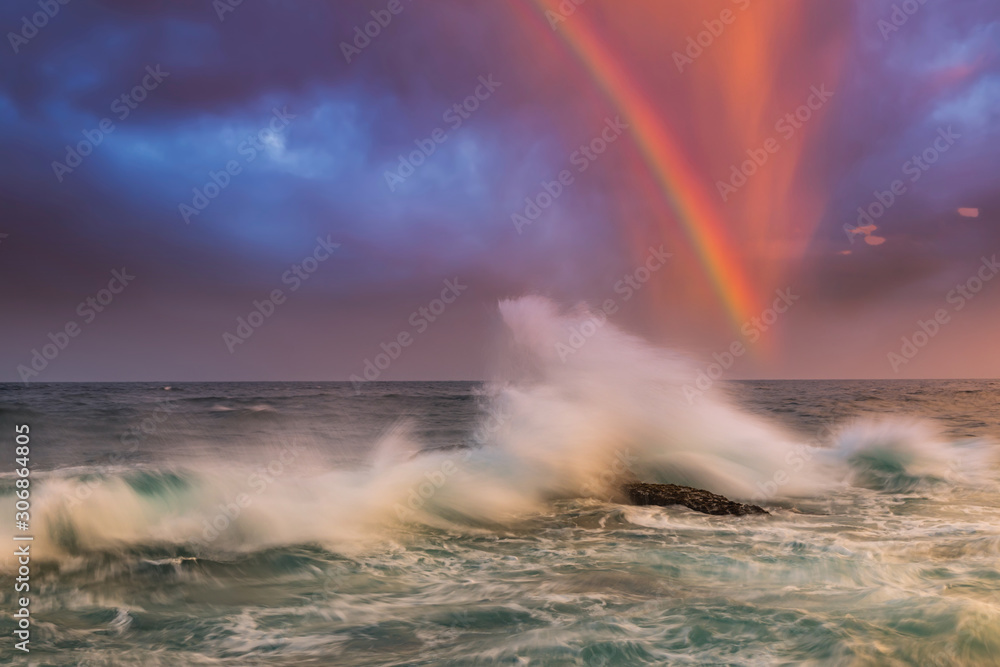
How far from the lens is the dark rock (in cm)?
1127

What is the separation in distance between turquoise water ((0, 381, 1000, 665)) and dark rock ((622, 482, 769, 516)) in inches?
20.0

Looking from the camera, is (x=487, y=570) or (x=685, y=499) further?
(x=685, y=499)

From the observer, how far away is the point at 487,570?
311 inches

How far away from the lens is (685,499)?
1180 centimetres

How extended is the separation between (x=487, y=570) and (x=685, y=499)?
17.4 ft

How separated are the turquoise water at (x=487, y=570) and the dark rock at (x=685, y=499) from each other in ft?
1.67

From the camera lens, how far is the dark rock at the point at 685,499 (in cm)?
1127

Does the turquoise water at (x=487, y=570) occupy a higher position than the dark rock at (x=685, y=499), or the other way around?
the dark rock at (x=685, y=499)

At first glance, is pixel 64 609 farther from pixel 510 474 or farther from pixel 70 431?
pixel 70 431

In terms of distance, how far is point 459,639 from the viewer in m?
5.56

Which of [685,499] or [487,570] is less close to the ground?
[685,499]

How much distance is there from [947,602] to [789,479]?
9877 mm

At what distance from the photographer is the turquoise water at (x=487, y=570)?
209 inches

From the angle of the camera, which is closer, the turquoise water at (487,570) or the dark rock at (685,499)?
the turquoise water at (487,570)
